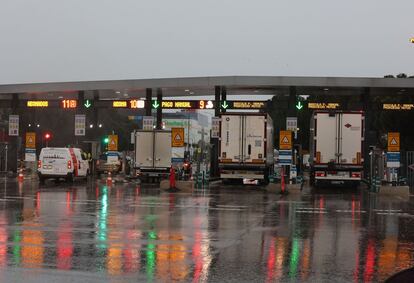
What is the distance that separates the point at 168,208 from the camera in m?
17.7

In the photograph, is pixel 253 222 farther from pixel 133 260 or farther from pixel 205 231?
pixel 133 260

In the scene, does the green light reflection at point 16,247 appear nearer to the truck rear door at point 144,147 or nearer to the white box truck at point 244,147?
the white box truck at point 244,147

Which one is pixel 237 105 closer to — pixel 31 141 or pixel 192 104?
pixel 192 104

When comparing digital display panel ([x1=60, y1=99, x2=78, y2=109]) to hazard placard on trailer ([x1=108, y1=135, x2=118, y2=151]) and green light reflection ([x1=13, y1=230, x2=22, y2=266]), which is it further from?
green light reflection ([x1=13, y1=230, x2=22, y2=266])

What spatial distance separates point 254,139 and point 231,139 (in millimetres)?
1141

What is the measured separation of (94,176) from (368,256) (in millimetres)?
30378

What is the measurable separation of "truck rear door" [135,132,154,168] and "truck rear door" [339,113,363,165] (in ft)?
36.6

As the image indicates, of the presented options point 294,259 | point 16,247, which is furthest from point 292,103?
point 16,247

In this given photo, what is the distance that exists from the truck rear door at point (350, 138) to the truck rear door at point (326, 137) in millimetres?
287

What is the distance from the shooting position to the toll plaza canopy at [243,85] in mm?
35375

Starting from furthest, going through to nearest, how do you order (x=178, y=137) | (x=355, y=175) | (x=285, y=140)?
(x=178, y=137), (x=285, y=140), (x=355, y=175)

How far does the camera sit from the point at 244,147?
28.2 m

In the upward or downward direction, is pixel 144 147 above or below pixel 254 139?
below

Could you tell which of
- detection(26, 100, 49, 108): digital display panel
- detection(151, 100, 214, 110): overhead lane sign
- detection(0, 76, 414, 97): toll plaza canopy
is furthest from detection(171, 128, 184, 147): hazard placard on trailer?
detection(26, 100, 49, 108): digital display panel
